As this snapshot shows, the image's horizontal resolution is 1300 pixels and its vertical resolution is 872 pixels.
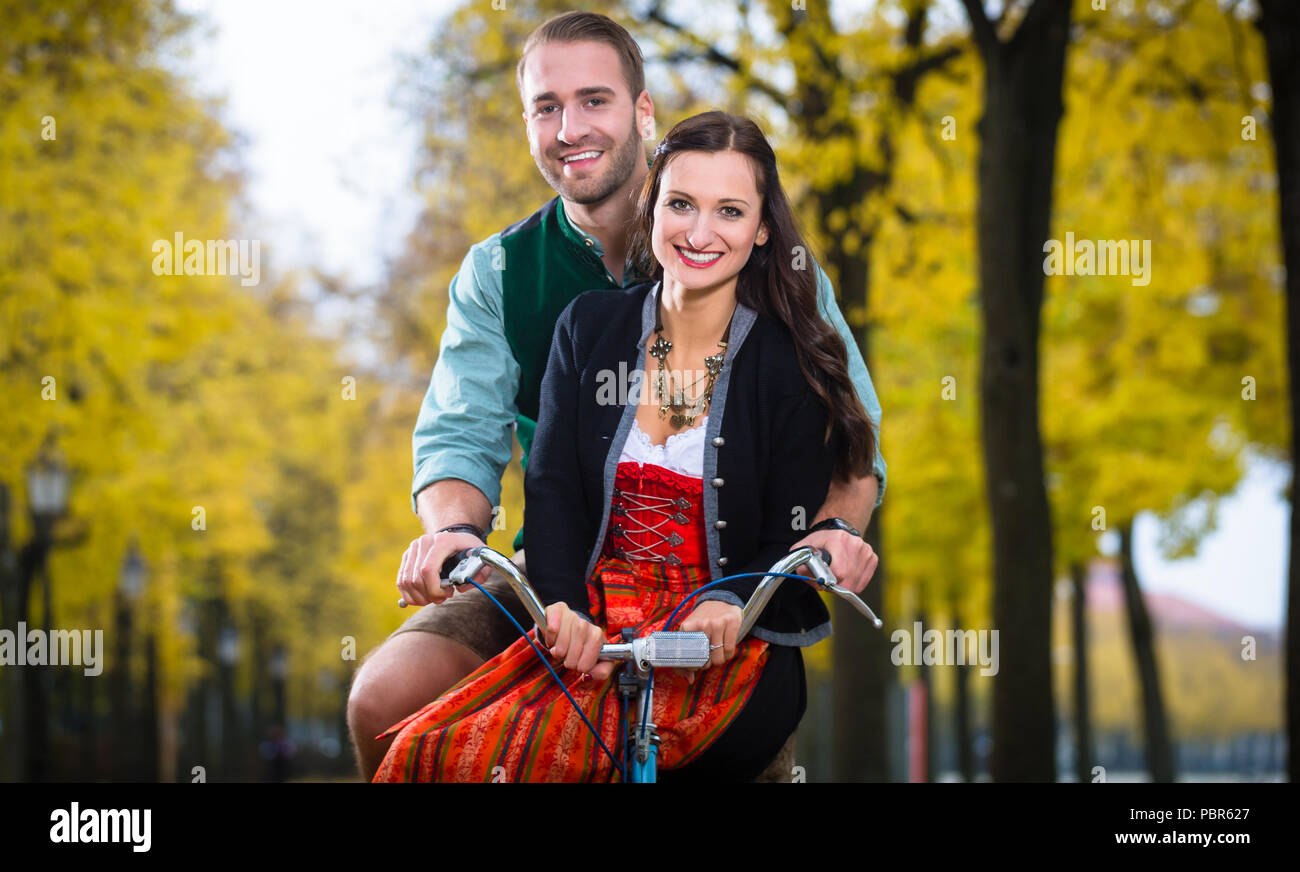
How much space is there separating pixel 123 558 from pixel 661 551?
1612 centimetres

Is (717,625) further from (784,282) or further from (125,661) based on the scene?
(125,661)

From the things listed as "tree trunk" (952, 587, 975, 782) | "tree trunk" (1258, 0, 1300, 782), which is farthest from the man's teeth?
"tree trunk" (952, 587, 975, 782)

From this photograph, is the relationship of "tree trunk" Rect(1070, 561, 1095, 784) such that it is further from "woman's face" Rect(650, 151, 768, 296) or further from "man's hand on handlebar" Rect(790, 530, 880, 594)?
"woman's face" Rect(650, 151, 768, 296)

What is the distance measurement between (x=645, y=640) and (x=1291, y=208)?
6.52m

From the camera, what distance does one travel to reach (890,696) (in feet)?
41.1

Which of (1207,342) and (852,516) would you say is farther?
(1207,342)

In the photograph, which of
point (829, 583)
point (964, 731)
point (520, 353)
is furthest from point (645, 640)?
point (964, 731)

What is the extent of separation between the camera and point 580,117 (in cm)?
341

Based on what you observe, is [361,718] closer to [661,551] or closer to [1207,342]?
[661,551]

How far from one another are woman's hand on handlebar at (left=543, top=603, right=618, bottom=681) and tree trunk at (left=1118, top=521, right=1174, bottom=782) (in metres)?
15.0

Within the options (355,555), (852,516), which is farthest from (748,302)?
(355,555)

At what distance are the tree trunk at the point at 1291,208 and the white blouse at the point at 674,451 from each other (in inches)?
230
